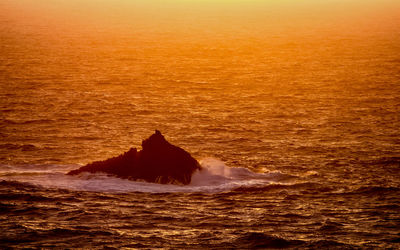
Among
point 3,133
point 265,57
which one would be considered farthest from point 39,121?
point 265,57

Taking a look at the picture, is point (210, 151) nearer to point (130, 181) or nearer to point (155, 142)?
point (155, 142)

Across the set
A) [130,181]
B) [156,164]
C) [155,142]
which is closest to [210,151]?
[155,142]

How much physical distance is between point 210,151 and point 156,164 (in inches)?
531

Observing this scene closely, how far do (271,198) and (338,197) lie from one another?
16.4 ft

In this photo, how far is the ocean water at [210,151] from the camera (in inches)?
2048

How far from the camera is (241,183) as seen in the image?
202 feet

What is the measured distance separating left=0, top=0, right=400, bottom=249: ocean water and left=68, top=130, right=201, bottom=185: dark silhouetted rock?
827 millimetres

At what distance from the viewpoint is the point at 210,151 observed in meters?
74.5

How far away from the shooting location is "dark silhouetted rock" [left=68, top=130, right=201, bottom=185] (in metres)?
61.6

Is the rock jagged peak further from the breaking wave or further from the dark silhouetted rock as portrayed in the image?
the breaking wave

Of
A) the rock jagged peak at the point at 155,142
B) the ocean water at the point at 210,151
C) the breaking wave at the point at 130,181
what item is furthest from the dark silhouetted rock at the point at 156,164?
the ocean water at the point at 210,151

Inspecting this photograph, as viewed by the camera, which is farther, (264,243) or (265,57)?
(265,57)

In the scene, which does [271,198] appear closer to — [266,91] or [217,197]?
[217,197]

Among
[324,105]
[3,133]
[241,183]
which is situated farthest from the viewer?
[324,105]
